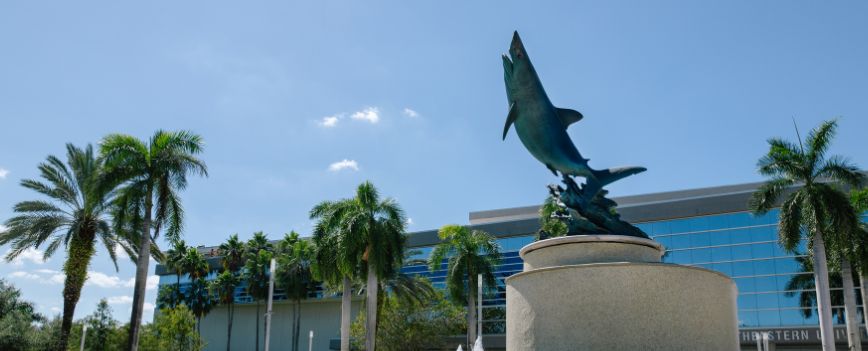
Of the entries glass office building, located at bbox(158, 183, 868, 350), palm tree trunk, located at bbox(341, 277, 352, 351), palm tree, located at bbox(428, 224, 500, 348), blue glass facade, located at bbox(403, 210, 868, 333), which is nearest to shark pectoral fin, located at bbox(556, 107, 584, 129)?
palm tree trunk, located at bbox(341, 277, 352, 351)

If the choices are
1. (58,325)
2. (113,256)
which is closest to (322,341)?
(58,325)

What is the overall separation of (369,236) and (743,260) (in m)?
22.5

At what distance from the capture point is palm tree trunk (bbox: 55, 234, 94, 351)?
25719 mm

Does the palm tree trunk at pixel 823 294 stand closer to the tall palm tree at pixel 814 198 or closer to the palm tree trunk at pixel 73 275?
the tall palm tree at pixel 814 198

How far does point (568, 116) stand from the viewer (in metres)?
16.3

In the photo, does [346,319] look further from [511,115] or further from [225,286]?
[225,286]

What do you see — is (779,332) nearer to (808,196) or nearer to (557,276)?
(808,196)

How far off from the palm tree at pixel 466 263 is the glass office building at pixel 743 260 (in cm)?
133

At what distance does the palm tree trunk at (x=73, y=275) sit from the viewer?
84.4 feet

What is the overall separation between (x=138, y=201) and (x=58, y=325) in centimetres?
1980

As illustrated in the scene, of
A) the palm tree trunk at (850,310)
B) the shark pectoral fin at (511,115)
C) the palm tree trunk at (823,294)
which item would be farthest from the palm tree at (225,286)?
the shark pectoral fin at (511,115)

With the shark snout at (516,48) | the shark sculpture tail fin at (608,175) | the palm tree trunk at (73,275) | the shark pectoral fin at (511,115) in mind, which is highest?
the shark snout at (516,48)

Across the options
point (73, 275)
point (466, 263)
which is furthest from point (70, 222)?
point (466, 263)

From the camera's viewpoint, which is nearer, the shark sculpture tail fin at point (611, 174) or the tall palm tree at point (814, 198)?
the shark sculpture tail fin at point (611, 174)
